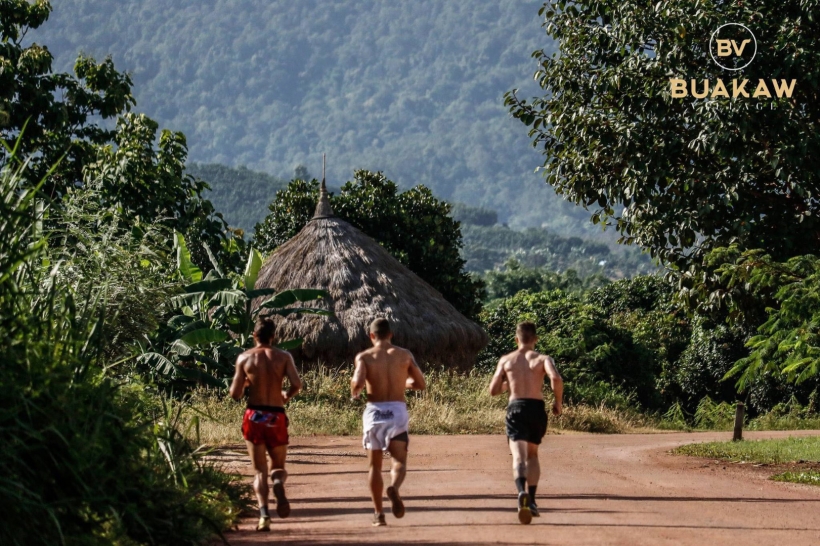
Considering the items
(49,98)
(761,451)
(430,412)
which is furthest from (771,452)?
(49,98)

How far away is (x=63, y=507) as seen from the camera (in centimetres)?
675

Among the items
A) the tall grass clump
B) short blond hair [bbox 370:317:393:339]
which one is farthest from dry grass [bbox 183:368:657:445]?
the tall grass clump

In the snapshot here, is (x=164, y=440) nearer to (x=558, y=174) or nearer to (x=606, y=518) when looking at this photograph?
(x=606, y=518)

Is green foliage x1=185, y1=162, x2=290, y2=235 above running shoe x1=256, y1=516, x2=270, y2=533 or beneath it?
above

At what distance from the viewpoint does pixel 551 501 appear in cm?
1077

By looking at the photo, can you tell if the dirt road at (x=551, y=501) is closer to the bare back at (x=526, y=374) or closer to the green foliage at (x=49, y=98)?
the bare back at (x=526, y=374)

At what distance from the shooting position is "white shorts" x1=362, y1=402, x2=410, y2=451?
9.20 m

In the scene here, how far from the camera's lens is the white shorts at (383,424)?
920cm

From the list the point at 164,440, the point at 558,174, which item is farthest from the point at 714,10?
the point at 164,440

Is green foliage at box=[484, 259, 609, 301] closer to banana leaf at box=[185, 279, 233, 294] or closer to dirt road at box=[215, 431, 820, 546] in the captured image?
banana leaf at box=[185, 279, 233, 294]

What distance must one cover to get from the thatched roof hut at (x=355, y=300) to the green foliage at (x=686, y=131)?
4.89m

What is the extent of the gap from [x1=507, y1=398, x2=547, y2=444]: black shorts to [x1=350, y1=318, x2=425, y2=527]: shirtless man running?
876 mm

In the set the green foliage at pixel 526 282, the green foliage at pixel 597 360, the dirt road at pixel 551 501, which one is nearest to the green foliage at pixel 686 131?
the dirt road at pixel 551 501

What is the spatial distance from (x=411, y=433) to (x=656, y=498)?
815 cm
